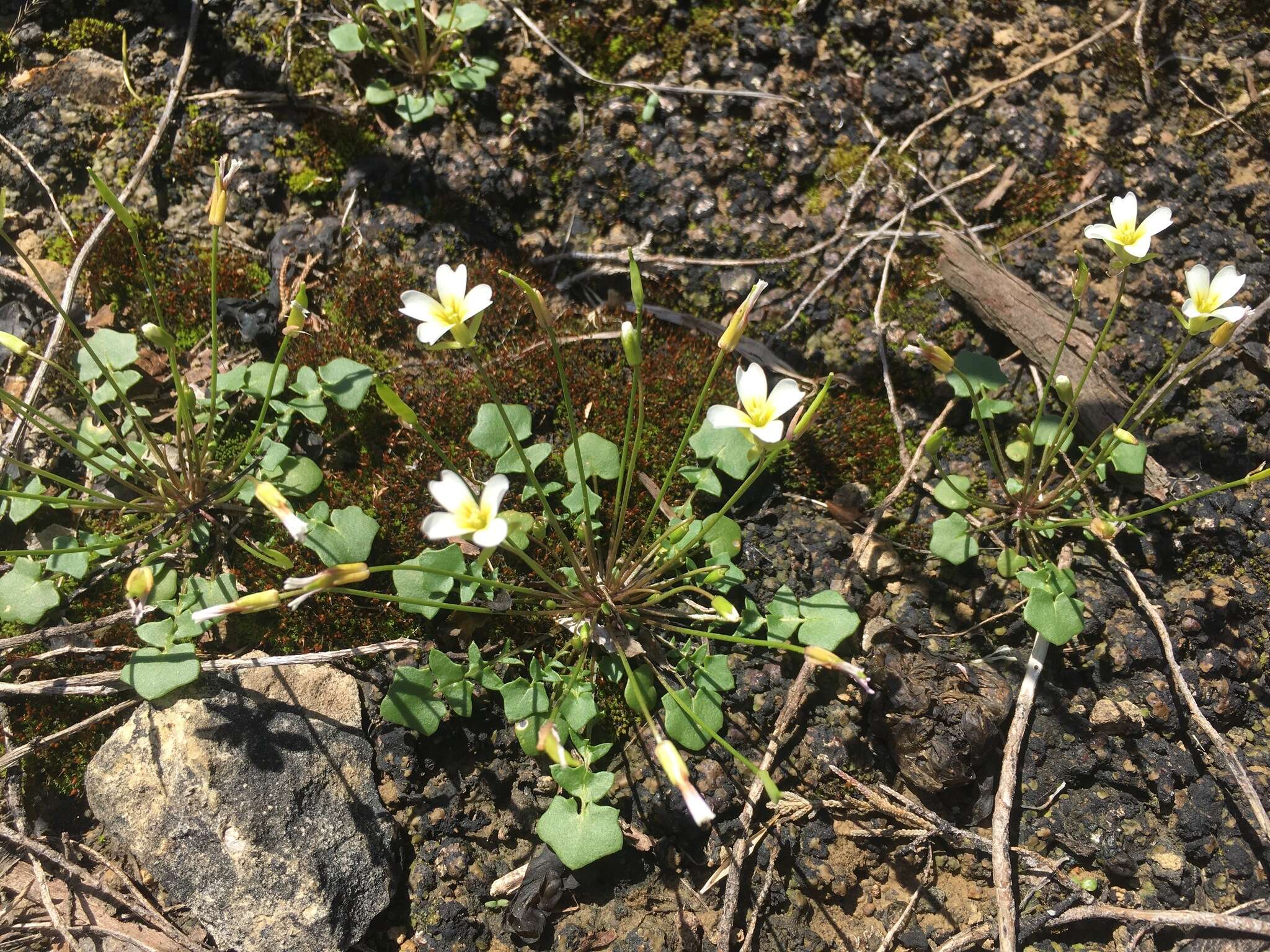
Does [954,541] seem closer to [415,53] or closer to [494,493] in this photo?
[494,493]

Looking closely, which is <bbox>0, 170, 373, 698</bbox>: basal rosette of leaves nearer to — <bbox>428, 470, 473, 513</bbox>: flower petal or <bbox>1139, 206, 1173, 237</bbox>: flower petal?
<bbox>428, 470, 473, 513</bbox>: flower petal

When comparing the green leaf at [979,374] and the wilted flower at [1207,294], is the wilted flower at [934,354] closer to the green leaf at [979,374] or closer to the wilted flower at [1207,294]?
the green leaf at [979,374]

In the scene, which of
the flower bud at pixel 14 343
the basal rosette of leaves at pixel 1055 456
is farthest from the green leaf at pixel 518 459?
the flower bud at pixel 14 343

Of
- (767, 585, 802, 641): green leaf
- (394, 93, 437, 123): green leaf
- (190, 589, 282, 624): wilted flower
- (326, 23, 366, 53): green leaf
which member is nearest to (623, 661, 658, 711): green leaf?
(767, 585, 802, 641): green leaf

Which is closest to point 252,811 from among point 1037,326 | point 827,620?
point 827,620

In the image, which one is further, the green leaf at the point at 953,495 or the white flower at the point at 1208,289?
the green leaf at the point at 953,495

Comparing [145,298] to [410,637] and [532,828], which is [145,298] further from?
[532,828]
